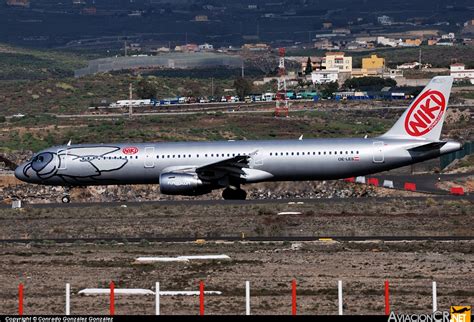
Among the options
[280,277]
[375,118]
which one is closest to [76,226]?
[280,277]

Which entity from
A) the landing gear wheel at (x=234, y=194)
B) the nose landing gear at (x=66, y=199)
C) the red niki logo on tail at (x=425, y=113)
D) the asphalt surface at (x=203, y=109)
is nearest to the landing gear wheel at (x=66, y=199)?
the nose landing gear at (x=66, y=199)

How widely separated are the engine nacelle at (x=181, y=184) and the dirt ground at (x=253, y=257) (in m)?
1.61

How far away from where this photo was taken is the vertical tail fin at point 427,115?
64.9 meters

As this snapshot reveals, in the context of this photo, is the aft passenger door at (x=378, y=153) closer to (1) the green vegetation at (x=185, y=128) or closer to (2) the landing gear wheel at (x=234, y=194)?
(2) the landing gear wheel at (x=234, y=194)

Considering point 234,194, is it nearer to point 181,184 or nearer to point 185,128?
point 181,184

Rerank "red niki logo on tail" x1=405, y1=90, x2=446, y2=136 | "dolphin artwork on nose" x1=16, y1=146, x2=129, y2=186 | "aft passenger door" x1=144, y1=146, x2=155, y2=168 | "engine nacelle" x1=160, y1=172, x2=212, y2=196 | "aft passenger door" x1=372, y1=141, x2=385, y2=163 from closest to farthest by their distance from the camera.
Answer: "engine nacelle" x1=160, y1=172, x2=212, y2=196, "aft passenger door" x1=372, y1=141, x2=385, y2=163, "red niki logo on tail" x1=405, y1=90, x2=446, y2=136, "aft passenger door" x1=144, y1=146, x2=155, y2=168, "dolphin artwork on nose" x1=16, y1=146, x2=129, y2=186

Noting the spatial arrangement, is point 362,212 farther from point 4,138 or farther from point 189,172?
point 4,138

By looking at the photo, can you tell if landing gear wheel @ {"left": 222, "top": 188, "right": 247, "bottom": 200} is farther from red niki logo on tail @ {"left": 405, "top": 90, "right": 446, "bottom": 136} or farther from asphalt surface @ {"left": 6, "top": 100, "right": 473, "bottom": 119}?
asphalt surface @ {"left": 6, "top": 100, "right": 473, "bottom": 119}

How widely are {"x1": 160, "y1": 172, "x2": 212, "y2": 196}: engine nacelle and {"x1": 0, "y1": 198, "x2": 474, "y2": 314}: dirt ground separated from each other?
1.61 meters

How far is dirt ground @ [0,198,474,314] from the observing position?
35562 millimetres

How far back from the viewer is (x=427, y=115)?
65.1 m

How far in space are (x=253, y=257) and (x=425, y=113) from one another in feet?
75.5

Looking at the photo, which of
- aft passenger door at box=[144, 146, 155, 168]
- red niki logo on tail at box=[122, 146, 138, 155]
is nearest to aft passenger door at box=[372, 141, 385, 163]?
aft passenger door at box=[144, 146, 155, 168]

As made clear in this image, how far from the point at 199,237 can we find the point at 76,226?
670 cm
